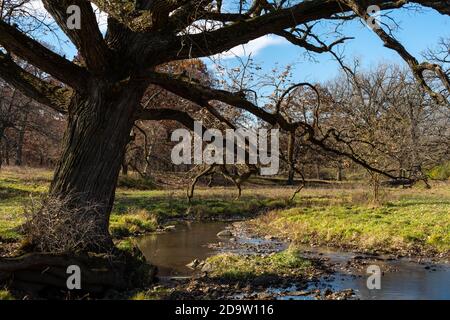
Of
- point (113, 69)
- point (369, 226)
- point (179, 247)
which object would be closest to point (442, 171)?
point (369, 226)

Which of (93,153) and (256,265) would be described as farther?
(256,265)

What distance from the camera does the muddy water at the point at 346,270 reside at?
10320 mm

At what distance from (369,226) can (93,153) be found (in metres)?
11.6

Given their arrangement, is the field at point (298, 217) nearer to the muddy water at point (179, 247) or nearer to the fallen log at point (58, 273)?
the muddy water at point (179, 247)

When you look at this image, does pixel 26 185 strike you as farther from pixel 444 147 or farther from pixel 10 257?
pixel 444 147

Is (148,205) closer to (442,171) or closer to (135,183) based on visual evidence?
(135,183)

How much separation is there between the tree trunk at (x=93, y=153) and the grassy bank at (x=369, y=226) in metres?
9.29

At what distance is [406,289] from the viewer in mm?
10586

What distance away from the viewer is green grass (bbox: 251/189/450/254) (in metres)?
15.9

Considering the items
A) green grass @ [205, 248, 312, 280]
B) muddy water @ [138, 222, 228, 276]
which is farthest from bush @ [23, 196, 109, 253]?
green grass @ [205, 248, 312, 280]

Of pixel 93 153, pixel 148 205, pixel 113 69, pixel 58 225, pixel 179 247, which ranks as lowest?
pixel 179 247

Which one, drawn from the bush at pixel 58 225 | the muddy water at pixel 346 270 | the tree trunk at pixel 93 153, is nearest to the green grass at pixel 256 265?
the muddy water at pixel 346 270

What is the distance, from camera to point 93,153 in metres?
9.46
